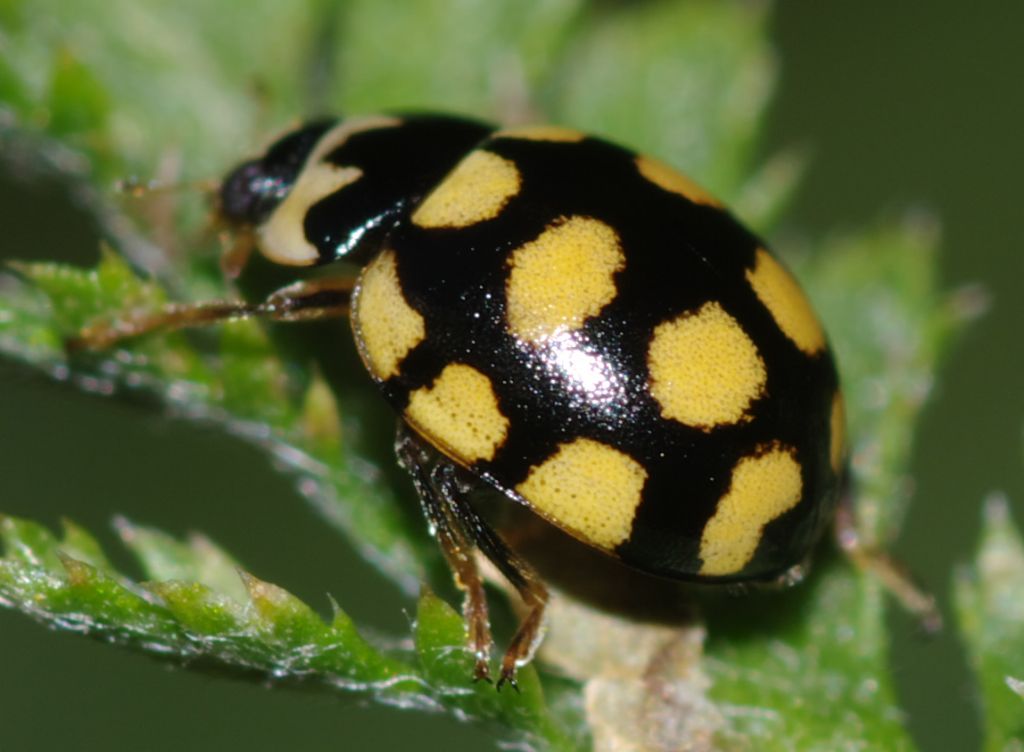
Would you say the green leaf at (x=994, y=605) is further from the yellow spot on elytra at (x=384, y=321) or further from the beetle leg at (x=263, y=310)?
the beetle leg at (x=263, y=310)

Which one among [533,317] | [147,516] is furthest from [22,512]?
[533,317]

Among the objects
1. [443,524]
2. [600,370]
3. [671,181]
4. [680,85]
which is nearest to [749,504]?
[600,370]

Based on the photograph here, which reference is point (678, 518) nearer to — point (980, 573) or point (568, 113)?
point (980, 573)

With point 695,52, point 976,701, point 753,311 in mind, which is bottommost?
point 976,701

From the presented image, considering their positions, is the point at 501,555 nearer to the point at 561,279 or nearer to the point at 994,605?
the point at 561,279

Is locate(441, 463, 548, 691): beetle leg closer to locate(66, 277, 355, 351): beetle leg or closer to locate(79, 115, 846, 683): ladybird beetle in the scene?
locate(79, 115, 846, 683): ladybird beetle

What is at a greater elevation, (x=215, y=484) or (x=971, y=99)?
(x=971, y=99)

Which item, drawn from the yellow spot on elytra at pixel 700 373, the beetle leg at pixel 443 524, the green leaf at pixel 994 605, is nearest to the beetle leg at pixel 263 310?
the beetle leg at pixel 443 524

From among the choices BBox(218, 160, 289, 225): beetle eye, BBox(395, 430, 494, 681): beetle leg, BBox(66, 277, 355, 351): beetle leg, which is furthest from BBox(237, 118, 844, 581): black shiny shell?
BBox(218, 160, 289, 225): beetle eye
